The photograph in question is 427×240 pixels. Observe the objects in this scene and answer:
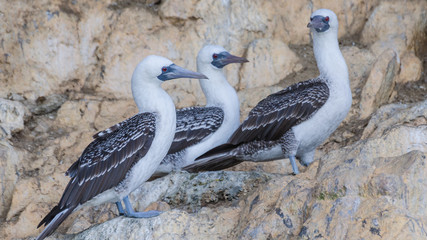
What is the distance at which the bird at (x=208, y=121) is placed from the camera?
9.62 metres

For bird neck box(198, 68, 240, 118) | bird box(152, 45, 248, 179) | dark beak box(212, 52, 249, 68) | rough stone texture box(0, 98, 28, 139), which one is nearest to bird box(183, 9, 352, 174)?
bird box(152, 45, 248, 179)

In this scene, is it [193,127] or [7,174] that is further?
[7,174]

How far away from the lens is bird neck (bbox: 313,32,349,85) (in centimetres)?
886

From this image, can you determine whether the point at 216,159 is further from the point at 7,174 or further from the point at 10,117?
the point at 10,117

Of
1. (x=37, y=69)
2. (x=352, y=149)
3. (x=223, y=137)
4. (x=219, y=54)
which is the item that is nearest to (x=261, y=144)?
(x=223, y=137)

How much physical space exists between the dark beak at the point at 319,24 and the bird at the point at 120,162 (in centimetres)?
250

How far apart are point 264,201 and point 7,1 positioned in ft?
21.9

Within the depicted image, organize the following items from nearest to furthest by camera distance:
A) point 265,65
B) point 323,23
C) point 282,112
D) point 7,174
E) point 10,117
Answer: point 282,112 → point 323,23 → point 7,174 → point 10,117 → point 265,65

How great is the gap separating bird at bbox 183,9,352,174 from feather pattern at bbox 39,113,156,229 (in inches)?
77.7

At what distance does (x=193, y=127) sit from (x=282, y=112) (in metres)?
1.47

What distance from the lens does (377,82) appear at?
36.2ft

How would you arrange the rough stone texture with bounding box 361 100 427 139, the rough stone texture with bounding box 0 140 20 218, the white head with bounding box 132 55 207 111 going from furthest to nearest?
1. the rough stone texture with bounding box 0 140 20 218
2. the rough stone texture with bounding box 361 100 427 139
3. the white head with bounding box 132 55 207 111

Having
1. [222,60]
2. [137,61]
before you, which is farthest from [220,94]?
[137,61]

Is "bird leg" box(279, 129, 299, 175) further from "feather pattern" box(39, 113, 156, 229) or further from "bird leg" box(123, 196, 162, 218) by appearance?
"bird leg" box(123, 196, 162, 218)
